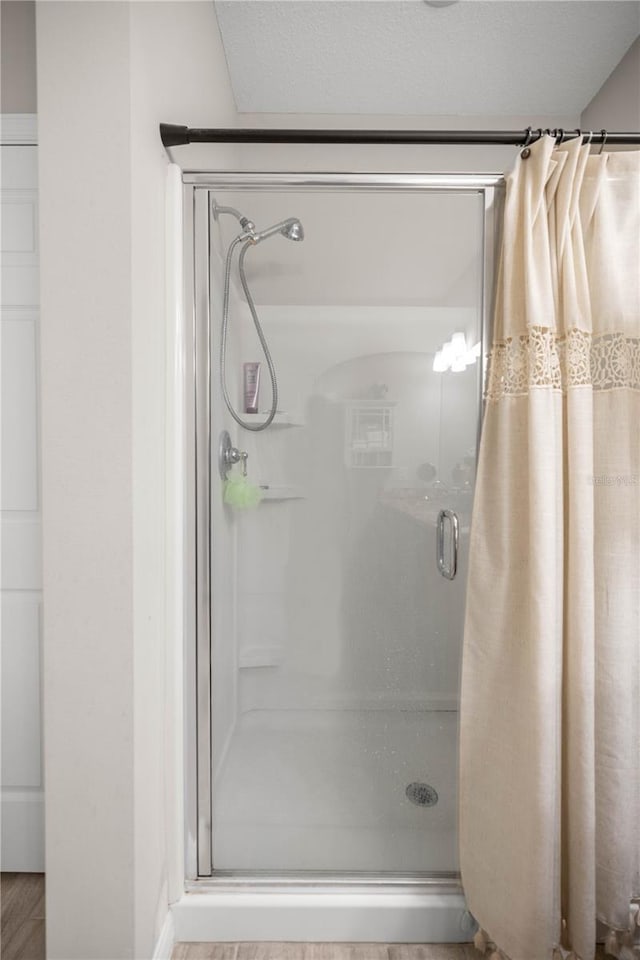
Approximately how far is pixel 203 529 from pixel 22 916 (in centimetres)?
117

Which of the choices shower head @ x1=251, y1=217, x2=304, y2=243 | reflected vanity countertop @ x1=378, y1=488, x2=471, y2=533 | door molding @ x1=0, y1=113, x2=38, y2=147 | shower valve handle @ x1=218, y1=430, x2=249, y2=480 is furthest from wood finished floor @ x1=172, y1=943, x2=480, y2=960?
door molding @ x1=0, y1=113, x2=38, y2=147

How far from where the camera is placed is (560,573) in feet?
3.97

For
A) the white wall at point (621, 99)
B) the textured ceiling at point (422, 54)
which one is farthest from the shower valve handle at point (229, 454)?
the white wall at point (621, 99)

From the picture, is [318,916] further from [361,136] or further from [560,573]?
[361,136]

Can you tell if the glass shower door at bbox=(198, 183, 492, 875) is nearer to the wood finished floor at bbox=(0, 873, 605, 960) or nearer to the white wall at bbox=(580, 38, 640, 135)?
the wood finished floor at bbox=(0, 873, 605, 960)

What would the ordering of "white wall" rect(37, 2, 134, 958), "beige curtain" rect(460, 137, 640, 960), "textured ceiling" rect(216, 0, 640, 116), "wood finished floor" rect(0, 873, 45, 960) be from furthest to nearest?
"textured ceiling" rect(216, 0, 640, 116), "wood finished floor" rect(0, 873, 45, 960), "beige curtain" rect(460, 137, 640, 960), "white wall" rect(37, 2, 134, 958)

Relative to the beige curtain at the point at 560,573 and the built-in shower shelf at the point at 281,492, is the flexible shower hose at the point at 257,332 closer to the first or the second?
the built-in shower shelf at the point at 281,492

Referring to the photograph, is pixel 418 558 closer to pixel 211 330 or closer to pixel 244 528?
pixel 244 528

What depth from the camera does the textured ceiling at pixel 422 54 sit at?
5.98ft

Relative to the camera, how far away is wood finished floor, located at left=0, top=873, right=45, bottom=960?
130 centimetres

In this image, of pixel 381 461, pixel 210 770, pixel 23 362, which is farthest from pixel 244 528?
pixel 23 362

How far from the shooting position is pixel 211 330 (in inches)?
52.5

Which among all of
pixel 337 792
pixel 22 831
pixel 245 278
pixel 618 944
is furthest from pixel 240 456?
pixel 618 944

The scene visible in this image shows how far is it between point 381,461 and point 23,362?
113 centimetres
